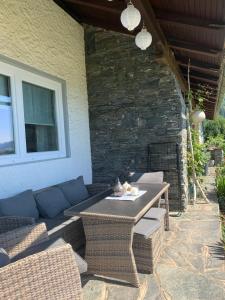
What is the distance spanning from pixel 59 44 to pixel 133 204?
130 inches

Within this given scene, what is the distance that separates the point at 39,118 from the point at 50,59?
39.3 inches

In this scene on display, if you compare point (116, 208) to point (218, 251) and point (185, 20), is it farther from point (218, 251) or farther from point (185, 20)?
point (185, 20)

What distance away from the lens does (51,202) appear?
4023 mm

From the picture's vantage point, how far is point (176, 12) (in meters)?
3.85

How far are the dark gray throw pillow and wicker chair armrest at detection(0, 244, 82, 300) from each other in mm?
2520

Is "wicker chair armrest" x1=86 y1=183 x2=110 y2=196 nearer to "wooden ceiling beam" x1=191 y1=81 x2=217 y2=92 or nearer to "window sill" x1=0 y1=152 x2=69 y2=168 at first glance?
"window sill" x1=0 y1=152 x2=69 y2=168

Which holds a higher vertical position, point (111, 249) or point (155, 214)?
point (155, 214)

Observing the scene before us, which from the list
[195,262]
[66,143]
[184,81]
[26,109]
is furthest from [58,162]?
[184,81]

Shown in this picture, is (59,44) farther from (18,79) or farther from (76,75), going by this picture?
(18,79)

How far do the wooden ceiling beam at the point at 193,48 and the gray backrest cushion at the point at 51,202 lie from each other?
118 inches

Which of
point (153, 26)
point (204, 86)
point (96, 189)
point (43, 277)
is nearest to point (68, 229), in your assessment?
point (96, 189)

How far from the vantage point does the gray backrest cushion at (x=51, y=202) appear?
387 centimetres

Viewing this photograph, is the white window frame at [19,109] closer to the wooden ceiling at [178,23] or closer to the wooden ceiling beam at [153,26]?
the wooden ceiling at [178,23]

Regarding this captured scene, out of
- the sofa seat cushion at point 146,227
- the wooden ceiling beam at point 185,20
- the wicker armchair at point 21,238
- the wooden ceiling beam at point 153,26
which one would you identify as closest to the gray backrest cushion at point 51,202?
the sofa seat cushion at point 146,227
